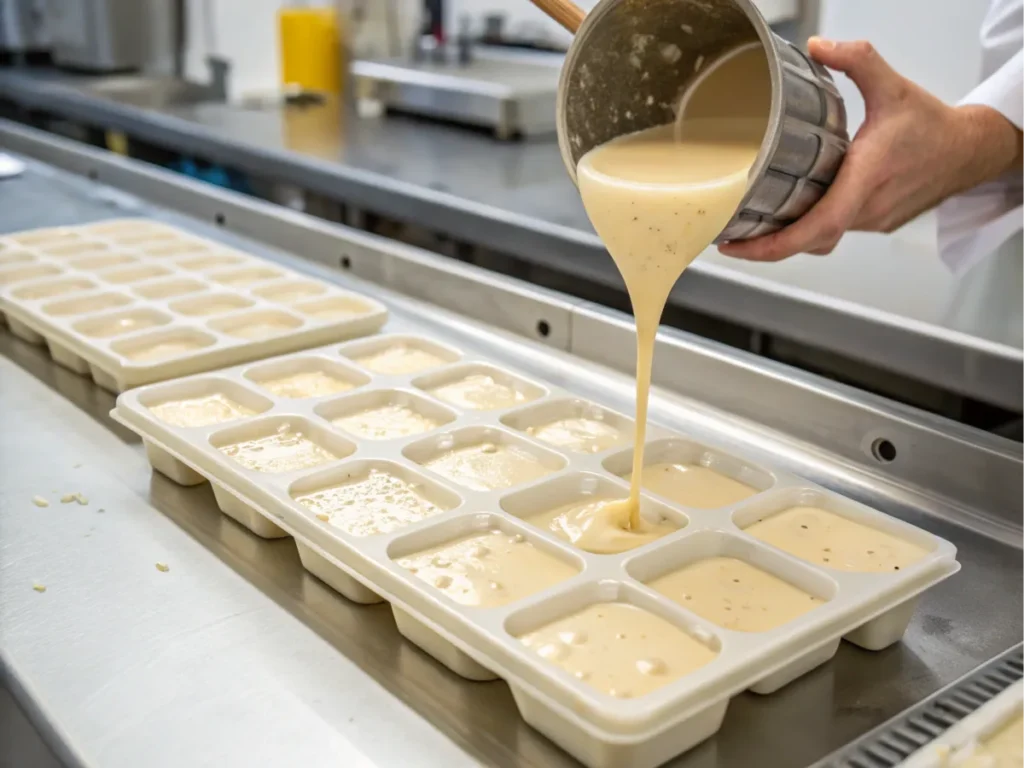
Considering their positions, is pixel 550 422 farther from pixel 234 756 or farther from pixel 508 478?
pixel 234 756

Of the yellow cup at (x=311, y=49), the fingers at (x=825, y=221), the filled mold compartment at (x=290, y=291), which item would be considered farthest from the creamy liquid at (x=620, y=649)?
the yellow cup at (x=311, y=49)

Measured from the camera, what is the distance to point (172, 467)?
128 cm

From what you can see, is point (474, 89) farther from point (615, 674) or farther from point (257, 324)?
point (615, 674)

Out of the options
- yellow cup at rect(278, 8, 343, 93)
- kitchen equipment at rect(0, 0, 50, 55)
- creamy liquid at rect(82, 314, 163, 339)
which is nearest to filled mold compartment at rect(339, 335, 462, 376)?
creamy liquid at rect(82, 314, 163, 339)

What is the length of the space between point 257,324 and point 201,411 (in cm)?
33

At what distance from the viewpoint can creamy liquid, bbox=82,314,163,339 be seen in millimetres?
1627

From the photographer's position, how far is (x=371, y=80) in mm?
3242

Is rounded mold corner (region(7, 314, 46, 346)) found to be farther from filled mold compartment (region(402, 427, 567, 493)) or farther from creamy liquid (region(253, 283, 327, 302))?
filled mold compartment (region(402, 427, 567, 493))

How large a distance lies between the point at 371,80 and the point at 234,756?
2.68 metres

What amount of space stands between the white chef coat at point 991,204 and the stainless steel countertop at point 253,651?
1.94 ft

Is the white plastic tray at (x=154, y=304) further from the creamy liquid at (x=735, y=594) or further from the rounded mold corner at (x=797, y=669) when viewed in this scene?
the rounded mold corner at (x=797, y=669)

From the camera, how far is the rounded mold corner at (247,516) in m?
1.16

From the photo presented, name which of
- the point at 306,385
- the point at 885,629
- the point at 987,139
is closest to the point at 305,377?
the point at 306,385

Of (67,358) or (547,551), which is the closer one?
(547,551)
